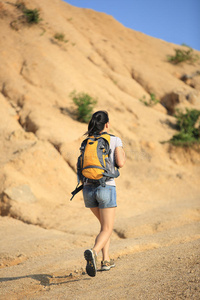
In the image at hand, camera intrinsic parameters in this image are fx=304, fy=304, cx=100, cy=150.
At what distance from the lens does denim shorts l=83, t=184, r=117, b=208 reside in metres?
3.07

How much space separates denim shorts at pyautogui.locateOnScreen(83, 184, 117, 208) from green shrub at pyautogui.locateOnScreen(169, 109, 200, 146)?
29.0ft

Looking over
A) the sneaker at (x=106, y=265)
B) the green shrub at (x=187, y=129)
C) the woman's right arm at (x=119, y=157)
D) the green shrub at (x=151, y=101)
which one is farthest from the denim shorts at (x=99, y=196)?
the green shrub at (x=151, y=101)

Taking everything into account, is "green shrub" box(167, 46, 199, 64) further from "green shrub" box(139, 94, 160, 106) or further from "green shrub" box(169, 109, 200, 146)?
"green shrub" box(169, 109, 200, 146)

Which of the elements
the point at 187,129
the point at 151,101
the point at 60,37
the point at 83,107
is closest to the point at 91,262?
the point at 83,107

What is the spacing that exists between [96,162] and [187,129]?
974 centimetres

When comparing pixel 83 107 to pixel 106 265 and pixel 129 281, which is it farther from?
pixel 129 281

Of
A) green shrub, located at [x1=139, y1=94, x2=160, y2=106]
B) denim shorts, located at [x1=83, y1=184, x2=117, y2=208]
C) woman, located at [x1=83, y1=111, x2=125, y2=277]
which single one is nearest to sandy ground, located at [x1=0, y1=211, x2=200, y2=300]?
woman, located at [x1=83, y1=111, x2=125, y2=277]

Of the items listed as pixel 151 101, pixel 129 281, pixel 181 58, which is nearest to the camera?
pixel 129 281

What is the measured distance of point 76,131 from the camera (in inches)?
412

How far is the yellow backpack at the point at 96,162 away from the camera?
3033 millimetres

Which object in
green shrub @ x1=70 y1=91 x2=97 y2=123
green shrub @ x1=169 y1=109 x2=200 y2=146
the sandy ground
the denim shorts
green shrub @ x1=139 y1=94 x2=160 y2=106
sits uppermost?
green shrub @ x1=139 y1=94 x2=160 y2=106

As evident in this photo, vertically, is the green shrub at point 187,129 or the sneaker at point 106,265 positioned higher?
the green shrub at point 187,129

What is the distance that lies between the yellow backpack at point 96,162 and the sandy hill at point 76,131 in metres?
1.44

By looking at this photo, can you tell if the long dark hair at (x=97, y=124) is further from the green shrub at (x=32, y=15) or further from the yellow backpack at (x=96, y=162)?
the green shrub at (x=32, y=15)
